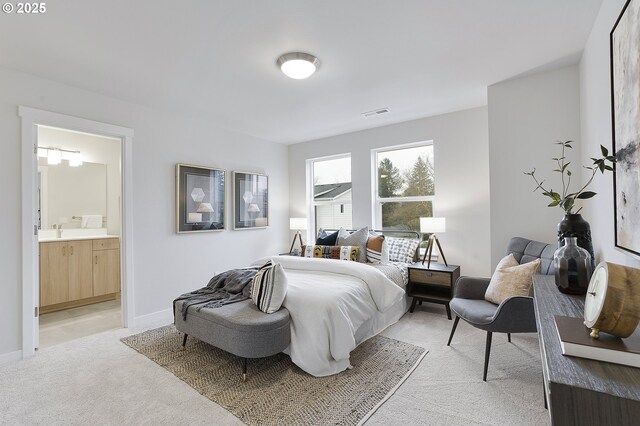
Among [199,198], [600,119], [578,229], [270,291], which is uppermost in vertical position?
[600,119]

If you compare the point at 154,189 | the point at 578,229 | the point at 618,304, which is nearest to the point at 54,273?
the point at 154,189

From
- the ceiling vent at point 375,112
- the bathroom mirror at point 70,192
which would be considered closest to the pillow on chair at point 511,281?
the ceiling vent at point 375,112

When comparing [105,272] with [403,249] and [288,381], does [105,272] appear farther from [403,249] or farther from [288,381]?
[403,249]

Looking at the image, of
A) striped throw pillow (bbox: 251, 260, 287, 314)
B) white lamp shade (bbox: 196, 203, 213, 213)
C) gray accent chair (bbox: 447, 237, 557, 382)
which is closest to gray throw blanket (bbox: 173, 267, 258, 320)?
striped throw pillow (bbox: 251, 260, 287, 314)

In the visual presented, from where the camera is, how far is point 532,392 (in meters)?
2.03

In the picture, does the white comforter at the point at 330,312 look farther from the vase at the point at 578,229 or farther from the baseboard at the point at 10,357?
the baseboard at the point at 10,357

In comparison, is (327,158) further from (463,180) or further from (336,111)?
(463,180)

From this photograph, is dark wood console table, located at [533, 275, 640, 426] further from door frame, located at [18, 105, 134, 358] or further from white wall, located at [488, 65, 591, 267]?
door frame, located at [18, 105, 134, 358]

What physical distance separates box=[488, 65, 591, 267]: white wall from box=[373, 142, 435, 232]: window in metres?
1.16

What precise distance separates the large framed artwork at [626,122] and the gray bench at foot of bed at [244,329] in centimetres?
207

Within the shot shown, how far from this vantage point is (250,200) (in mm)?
4812

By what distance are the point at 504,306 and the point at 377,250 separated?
71.5 inches

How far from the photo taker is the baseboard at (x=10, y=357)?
2.58 meters

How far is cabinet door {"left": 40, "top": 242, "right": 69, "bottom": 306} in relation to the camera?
3867 millimetres
